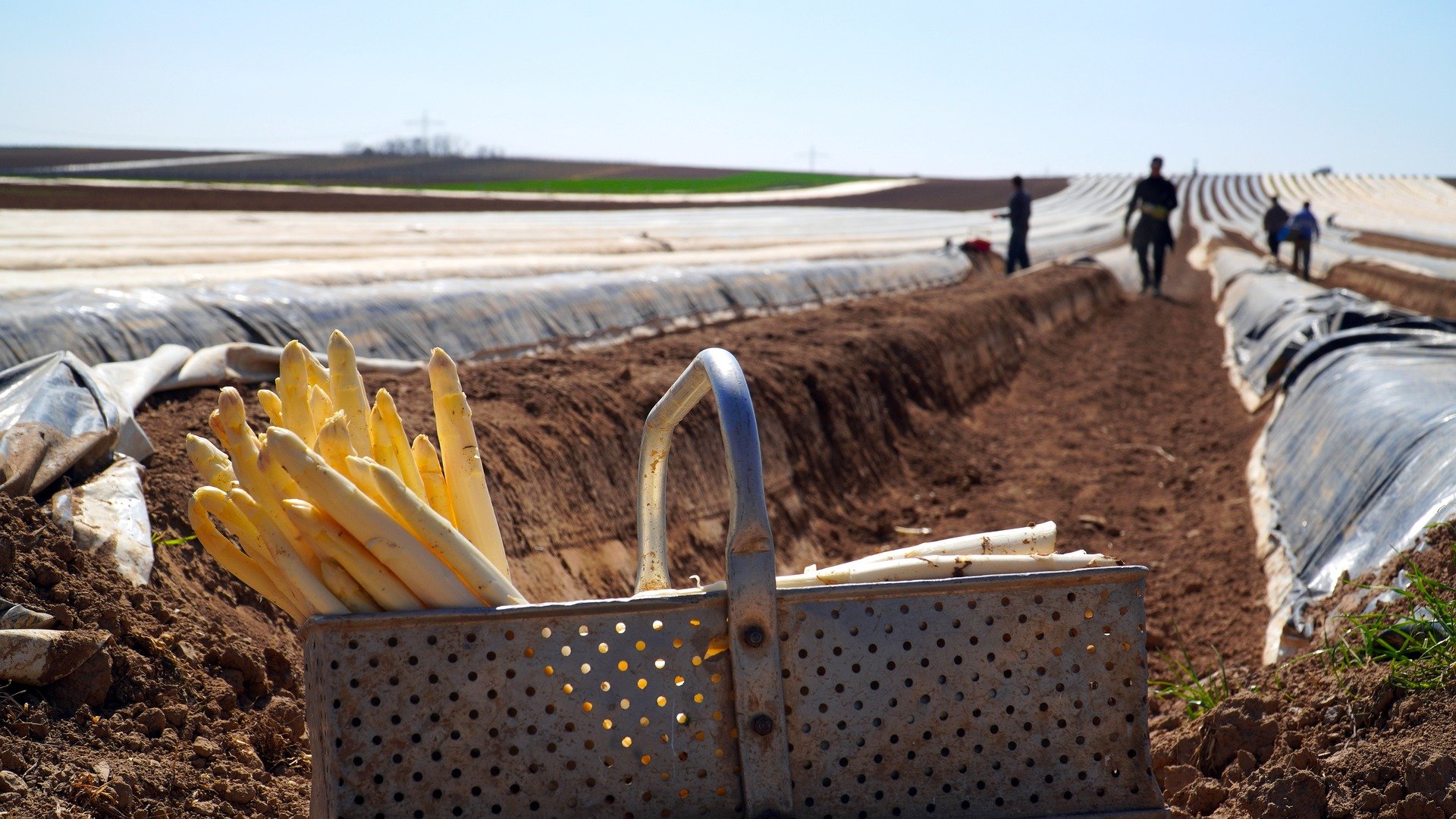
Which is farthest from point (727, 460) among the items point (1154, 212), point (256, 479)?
point (1154, 212)

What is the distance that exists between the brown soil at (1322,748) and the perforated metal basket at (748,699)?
1.94 feet

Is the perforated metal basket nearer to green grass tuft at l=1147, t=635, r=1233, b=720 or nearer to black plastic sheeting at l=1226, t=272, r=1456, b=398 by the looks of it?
green grass tuft at l=1147, t=635, r=1233, b=720

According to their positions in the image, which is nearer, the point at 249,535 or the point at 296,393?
the point at 249,535

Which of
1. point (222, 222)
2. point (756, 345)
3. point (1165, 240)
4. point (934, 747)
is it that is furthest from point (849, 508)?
point (1165, 240)

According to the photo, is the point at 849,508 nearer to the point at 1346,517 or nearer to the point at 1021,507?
the point at 1021,507

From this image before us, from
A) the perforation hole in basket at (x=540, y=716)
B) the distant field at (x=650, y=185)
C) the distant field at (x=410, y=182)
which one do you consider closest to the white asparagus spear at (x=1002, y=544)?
the perforation hole in basket at (x=540, y=716)

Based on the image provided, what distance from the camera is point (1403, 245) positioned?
21312mm

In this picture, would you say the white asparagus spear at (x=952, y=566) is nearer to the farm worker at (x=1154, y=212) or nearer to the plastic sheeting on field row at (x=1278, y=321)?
the plastic sheeting on field row at (x=1278, y=321)

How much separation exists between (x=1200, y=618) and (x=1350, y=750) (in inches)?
82.1

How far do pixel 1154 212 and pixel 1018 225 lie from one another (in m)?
2.13

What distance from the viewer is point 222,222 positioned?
11.9m

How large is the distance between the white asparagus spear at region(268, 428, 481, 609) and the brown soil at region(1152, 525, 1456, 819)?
1674 millimetres

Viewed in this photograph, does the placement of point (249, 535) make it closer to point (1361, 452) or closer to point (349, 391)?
point (349, 391)

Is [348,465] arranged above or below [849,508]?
above
